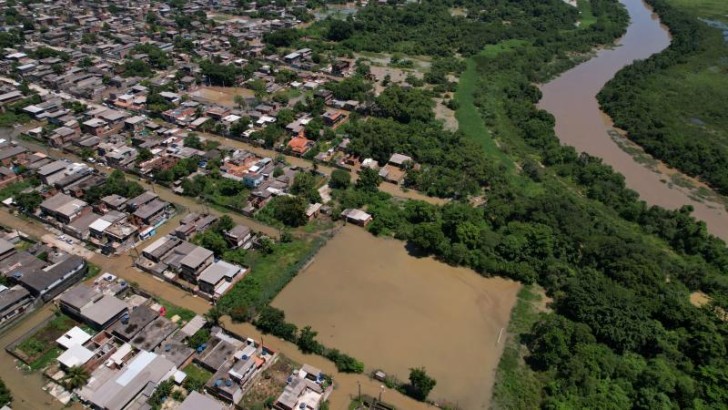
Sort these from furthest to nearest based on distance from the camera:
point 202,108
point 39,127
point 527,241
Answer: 1. point 202,108
2. point 39,127
3. point 527,241

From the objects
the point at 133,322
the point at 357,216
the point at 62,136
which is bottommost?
the point at 357,216

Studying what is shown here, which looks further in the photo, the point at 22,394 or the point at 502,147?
the point at 502,147

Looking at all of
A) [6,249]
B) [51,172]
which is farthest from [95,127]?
[6,249]

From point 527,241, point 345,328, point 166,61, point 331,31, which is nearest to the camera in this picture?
point 345,328

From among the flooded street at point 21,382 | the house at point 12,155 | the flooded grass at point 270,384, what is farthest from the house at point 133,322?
the house at point 12,155

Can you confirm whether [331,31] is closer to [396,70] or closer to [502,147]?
[396,70]

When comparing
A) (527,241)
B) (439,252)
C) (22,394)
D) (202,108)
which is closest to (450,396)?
(439,252)

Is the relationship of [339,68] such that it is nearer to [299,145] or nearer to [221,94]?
[221,94]

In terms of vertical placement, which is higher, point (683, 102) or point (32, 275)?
point (32, 275)
